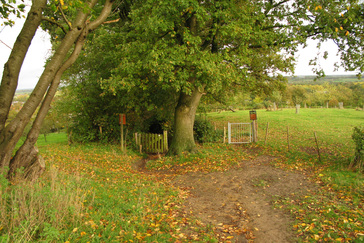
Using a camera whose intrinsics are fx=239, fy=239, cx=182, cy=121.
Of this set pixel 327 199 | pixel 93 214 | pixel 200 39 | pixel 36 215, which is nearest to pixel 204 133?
pixel 200 39

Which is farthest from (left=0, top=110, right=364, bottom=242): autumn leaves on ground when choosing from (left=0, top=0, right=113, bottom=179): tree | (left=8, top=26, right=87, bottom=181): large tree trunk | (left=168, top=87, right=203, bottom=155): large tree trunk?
(left=168, top=87, right=203, bottom=155): large tree trunk

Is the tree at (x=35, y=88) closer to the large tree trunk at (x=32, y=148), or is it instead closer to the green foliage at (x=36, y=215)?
the large tree trunk at (x=32, y=148)

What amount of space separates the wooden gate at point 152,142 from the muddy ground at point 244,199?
15.7 ft

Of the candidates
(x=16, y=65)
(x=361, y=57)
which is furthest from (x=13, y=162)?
(x=361, y=57)

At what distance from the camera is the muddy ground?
5352 mm

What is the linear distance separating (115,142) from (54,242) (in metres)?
11.6

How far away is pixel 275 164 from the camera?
11.0 metres

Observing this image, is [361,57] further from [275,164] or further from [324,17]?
[275,164]

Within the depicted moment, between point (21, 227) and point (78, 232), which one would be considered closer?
point (21, 227)

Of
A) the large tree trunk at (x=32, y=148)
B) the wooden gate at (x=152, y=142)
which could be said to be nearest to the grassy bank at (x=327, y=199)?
the wooden gate at (x=152, y=142)

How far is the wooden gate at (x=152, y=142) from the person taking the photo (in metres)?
14.6

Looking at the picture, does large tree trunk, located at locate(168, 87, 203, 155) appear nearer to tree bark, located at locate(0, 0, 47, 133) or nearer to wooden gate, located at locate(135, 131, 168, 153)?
wooden gate, located at locate(135, 131, 168, 153)

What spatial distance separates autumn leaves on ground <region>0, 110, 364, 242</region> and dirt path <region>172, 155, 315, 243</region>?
23 mm

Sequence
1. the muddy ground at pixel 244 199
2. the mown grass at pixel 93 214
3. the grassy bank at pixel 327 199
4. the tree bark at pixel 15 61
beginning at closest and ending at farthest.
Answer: the mown grass at pixel 93 214, the grassy bank at pixel 327 199, the muddy ground at pixel 244 199, the tree bark at pixel 15 61
